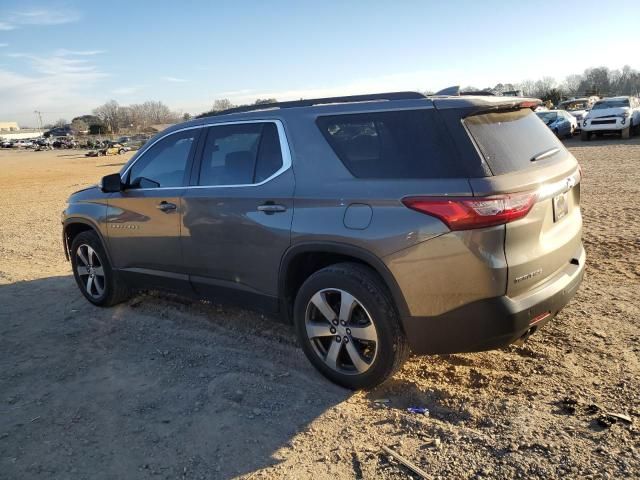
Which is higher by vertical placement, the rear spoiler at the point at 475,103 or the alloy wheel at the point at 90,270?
the rear spoiler at the point at 475,103

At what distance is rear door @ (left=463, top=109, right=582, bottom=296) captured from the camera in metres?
2.95

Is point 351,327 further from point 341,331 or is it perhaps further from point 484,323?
point 484,323

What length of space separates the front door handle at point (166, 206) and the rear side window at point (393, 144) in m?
1.60

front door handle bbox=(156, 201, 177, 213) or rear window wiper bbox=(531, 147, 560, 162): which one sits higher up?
rear window wiper bbox=(531, 147, 560, 162)

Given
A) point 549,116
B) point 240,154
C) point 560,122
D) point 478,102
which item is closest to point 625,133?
point 560,122

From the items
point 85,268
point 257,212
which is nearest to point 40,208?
point 85,268

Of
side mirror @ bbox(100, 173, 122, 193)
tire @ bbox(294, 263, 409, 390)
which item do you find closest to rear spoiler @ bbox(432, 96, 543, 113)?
tire @ bbox(294, 263, 409, 390)

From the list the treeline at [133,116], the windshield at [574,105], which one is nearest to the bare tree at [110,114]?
the treeline at [133,116]

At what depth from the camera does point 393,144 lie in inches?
128

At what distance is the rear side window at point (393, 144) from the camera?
10.0ft

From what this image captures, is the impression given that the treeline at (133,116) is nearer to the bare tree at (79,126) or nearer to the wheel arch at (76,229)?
the bare tree at (79,126)

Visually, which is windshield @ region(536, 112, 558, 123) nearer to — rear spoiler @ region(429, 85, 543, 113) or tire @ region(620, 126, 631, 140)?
tire @ region(620, 126, 631, 140)

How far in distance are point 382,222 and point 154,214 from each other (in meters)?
2.40

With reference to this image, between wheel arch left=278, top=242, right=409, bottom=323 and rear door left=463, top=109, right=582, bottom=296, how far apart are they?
679 mm
